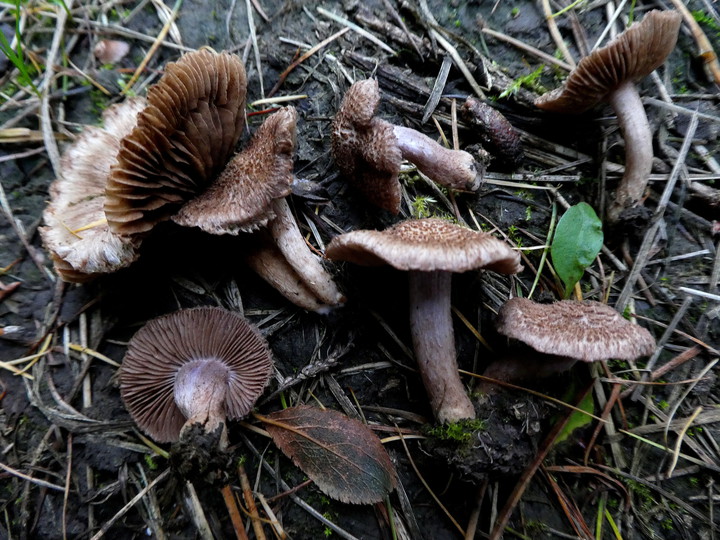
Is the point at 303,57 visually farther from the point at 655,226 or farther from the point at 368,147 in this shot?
the point at 655,226

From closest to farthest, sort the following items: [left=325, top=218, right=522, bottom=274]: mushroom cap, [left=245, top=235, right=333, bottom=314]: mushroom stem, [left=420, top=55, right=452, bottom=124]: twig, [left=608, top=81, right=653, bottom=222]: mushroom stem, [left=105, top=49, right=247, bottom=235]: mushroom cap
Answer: [left=325, top=218, right=522, bottom=274]: mushroom cap < [left=105, top=49, right=247, bottom=235]: mushroom cap < [left=245, top=235, right=333, bottom=314]: mushroom stem < [left=608, top=81, right=653, bottom=222]: mushroom stem < [left=420, top=55, right=452, bottom=124]: twig

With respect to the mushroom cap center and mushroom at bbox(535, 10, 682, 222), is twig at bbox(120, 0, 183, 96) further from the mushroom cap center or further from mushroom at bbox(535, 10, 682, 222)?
mushroom at bbox(535, 10, 682, 222)

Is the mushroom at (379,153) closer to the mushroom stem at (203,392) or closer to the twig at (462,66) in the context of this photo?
the twig at (462,66)

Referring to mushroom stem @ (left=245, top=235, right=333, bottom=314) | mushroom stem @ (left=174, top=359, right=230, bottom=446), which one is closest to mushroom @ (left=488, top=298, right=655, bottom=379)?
mushroom stem @ (left=245, top=235, right=333, bottom=314)

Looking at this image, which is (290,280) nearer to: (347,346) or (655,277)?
(347,346)

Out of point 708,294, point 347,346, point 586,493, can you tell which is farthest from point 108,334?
point 708,294

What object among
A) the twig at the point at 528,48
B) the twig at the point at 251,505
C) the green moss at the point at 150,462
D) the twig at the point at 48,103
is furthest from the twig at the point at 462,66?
the green moss at the point at 150,462
